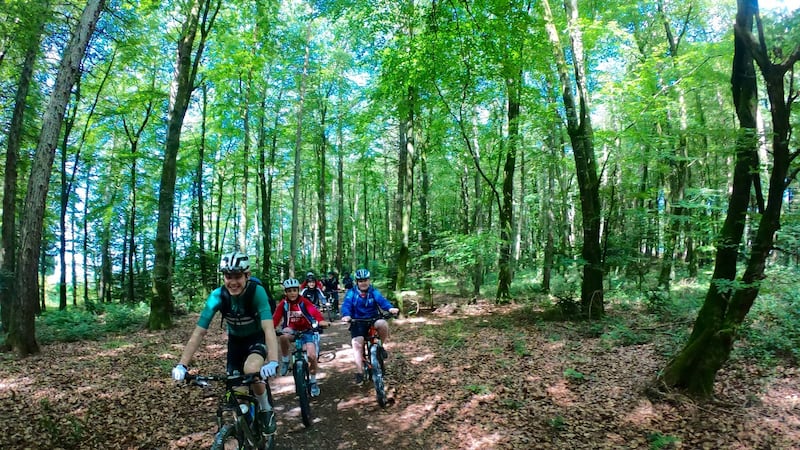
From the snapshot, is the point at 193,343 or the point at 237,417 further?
the point at 193,343

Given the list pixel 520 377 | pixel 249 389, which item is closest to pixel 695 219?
pixel 520 377

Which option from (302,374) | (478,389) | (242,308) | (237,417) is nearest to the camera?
(237,417)

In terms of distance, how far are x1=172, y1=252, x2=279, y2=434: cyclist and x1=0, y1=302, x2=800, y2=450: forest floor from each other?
54.0 inches

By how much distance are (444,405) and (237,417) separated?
385cm

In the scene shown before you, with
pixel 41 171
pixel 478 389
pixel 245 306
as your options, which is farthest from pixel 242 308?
pixel 41 171

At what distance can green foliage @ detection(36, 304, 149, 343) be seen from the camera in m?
11.7

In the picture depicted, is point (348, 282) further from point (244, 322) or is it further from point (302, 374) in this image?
point (244, 322)

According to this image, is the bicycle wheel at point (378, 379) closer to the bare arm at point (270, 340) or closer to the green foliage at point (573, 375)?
the bare arm at point (270, 340)

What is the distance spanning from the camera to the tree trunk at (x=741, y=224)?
5.30 metres

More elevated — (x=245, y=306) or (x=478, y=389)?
(x=245, y=306)

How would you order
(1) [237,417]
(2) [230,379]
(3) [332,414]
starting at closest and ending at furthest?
1. (2) [230,379]
2. (1) [237,417]
3. (3) [332,414]

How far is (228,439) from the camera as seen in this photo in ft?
12.6

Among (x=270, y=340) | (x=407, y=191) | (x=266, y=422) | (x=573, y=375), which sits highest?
(x=407, y=191)

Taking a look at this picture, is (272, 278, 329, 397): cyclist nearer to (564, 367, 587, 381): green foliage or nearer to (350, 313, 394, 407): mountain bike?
(350, 313, 394, 407): mountain bike
